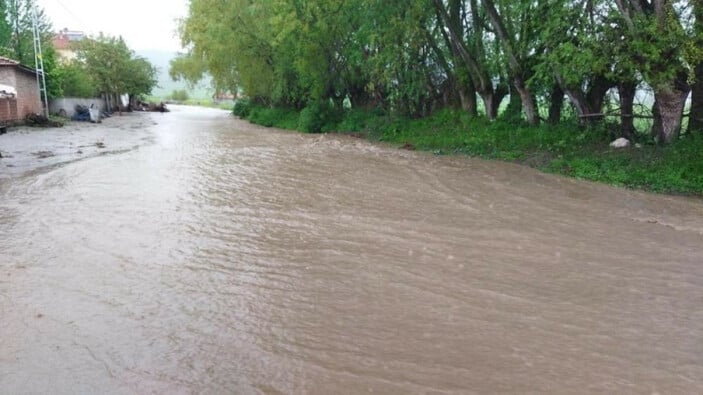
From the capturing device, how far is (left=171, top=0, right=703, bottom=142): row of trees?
10.8 m

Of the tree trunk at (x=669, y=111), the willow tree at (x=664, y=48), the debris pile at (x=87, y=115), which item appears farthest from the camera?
the debris pile at (x=87, y=115)

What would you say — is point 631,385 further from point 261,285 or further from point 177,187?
point 177,187

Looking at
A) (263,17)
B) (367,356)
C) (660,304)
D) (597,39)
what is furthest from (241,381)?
(263,17)

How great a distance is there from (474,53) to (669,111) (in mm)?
6690

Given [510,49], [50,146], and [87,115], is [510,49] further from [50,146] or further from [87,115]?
[87,115]

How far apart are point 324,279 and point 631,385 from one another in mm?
2933

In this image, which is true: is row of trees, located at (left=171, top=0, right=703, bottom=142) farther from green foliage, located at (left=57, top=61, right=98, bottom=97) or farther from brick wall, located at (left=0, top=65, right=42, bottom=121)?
green foliage, located at (left=57, top=61, right=98, bottom=97)

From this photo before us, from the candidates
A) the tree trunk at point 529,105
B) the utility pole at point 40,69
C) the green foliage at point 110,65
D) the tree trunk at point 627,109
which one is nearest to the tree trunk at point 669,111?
the tree trunk at point 627,109

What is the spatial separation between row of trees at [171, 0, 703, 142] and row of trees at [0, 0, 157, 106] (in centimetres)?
954

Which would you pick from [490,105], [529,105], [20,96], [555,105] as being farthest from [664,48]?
[20,96]

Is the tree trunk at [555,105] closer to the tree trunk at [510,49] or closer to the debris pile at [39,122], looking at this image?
the tree trunk at [510,49]

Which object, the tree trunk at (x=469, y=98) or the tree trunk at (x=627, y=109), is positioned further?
the tree trunk at (x=469, y=98)

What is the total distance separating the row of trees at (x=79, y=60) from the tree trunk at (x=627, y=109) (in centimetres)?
2784

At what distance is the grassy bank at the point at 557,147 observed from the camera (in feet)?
34.8
